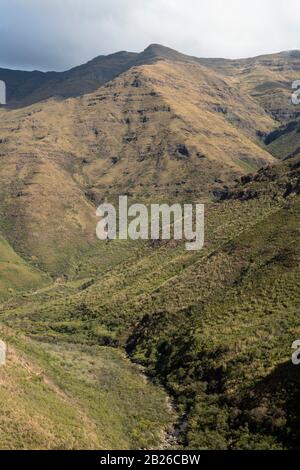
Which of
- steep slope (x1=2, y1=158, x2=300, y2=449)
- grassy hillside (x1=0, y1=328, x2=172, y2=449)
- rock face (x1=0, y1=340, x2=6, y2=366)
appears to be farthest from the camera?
rock face (x1=0, y1=340, x2=6, y2=366)

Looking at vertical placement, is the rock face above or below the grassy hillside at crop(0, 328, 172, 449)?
above

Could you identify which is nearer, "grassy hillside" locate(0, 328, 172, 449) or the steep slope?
"grassy hillside" locate(0, 328, 172, 449)

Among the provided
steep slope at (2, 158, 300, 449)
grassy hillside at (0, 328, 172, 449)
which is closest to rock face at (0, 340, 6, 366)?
grassy hillside at (0, 328, 172, 449)

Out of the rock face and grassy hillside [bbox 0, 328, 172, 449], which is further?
the rock face

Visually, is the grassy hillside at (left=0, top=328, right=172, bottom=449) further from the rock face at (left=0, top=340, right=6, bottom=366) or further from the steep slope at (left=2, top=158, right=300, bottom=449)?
the steep slope at (left=2, top=158, right=300, bottom=449)

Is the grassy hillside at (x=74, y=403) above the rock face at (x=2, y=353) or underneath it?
underneath

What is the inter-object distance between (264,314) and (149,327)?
27.0 meters

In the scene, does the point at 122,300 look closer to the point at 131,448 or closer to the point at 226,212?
the point at 226,212

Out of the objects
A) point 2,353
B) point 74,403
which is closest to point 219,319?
point 74,403

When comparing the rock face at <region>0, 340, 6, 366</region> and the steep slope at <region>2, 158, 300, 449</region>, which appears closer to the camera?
the steep slope at <region>2, 158, 300, 449</region>

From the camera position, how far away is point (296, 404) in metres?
57.5

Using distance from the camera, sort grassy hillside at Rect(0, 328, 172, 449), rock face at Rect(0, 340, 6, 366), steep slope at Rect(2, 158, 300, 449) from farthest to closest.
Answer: rock face at Rect(0, 340, 6, 366) → steep slope at Rect(2, 158, 300, 449) → grassy hillside at Rect(0, 328, 172, 449)

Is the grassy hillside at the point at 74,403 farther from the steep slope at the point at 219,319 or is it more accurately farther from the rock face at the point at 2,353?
the steep slope at the point at 219,319

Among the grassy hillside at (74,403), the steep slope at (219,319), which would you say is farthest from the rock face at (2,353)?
the steep slope at (219,319)
